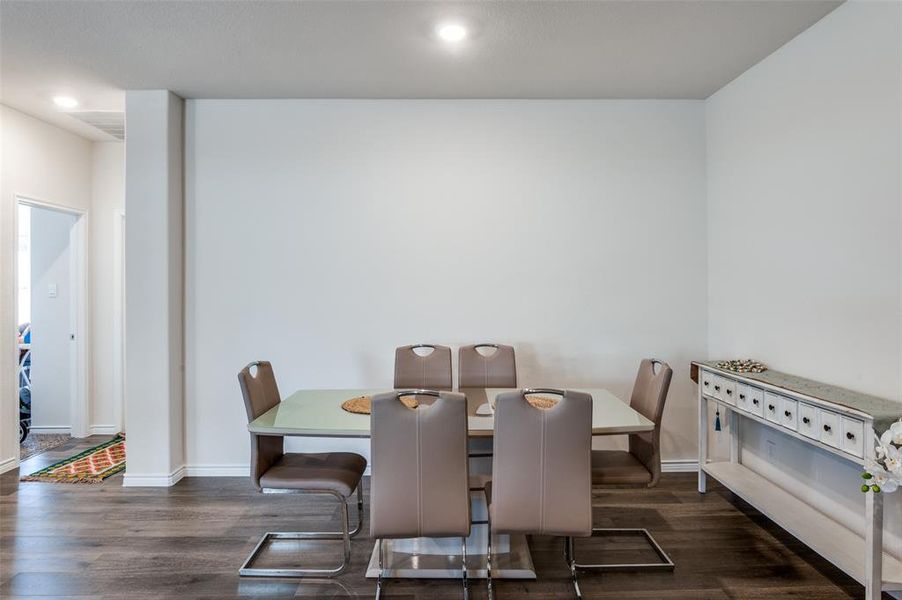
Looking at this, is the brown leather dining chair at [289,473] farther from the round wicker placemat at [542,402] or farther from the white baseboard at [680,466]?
the white baseboard at [680,466]

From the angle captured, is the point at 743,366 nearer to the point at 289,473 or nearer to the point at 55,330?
the point at 289,473

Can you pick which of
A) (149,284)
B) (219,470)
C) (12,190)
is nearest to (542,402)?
(219,470)

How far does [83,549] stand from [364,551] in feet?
4.79

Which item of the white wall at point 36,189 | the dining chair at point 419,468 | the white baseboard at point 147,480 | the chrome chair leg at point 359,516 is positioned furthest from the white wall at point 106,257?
the dining chair at point 419,468

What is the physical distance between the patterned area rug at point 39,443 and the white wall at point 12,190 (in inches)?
15.2

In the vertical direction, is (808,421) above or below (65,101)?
below

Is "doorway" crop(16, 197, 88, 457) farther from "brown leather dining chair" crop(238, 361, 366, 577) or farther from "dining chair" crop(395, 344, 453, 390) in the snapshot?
"dining chair" crop(395, 344, 453, 390)

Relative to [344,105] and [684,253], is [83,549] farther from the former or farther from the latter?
[684,253]

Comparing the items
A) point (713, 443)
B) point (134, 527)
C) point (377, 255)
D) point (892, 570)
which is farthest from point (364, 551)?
point (713, 443)

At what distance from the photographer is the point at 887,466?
1679mm

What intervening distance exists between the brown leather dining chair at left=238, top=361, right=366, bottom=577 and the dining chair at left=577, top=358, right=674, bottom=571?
1168 mm

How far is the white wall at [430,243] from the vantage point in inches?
143

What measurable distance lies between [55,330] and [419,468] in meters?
4.35

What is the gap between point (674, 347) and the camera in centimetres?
365
